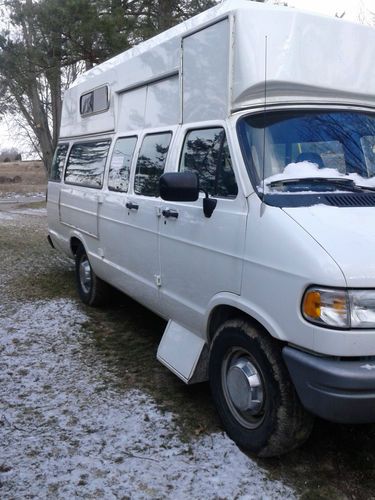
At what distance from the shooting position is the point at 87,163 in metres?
6.09

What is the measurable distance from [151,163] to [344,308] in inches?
95.9

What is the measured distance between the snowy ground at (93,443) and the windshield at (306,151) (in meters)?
1.70

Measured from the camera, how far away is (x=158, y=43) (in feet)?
14.0

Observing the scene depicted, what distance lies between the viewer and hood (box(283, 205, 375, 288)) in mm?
2508

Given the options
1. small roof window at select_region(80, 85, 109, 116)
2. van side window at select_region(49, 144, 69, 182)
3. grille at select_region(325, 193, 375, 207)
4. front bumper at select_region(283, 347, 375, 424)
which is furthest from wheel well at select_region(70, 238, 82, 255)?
front bumper at select_region(283, 347, 375, 424)

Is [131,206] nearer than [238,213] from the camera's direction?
No

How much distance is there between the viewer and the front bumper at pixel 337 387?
8.23ft

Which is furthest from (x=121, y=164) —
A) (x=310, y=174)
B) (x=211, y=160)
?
(x=310, y=174)

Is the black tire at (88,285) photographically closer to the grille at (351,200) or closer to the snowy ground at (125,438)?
the snowy ground at (125,438)

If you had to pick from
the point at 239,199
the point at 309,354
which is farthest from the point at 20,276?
the point at 309,354

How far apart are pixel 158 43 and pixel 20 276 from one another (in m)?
4.89

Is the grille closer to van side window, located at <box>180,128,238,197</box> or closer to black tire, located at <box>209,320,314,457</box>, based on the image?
van side window, located at <box>180,128,238,197</box>

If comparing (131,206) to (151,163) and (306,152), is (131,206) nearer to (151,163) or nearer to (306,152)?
(151,163)

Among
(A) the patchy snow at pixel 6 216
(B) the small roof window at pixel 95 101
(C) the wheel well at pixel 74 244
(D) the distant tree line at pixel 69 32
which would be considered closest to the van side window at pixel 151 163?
(B) the small roof window at pixel 95 101
